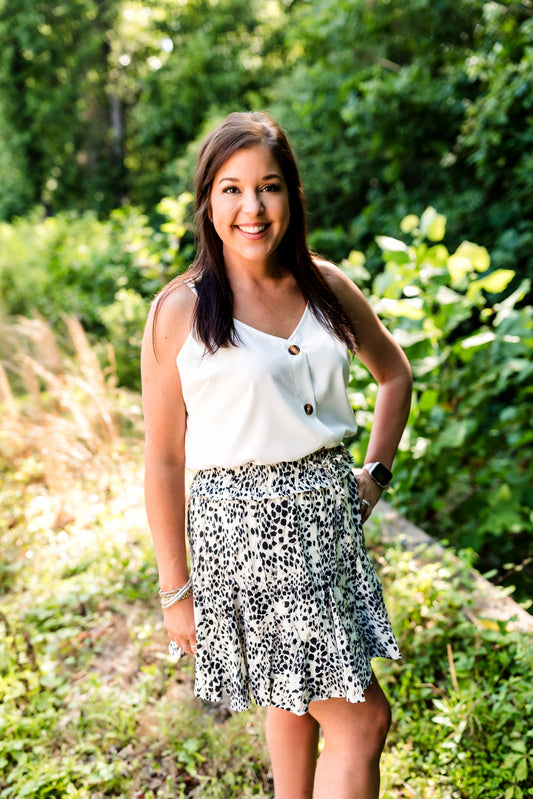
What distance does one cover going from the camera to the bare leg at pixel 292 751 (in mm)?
1853

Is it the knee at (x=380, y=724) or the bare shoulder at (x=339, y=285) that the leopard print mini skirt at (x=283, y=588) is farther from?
the bare shoulder at (x=339, y=285)

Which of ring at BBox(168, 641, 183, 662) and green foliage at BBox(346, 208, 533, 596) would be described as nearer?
ring at BBox(168, 641, 183, 662)

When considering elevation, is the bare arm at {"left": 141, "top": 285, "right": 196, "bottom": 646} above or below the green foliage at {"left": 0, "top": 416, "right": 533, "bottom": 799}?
above

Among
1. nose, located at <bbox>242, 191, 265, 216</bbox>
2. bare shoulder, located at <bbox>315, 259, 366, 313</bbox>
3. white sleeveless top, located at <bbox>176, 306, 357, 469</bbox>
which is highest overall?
nose, located at <bbox>242, 191, 265, 216</bbox>

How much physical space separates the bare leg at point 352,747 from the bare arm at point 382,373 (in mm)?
590

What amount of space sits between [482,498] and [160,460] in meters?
2.29

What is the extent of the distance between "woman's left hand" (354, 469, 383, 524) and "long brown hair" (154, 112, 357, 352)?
369 millimetres

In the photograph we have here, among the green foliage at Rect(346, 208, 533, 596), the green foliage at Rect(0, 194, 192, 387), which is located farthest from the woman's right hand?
the green foliage at Rect(0, 194, 192, 387)

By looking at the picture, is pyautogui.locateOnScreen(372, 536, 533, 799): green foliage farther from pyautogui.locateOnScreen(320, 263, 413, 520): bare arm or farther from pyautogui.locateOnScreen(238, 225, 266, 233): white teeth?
pyautogui.locateOnScreen(238, 225, 266, 233): white teeth

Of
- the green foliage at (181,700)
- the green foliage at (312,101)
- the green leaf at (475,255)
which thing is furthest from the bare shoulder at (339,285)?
the green leaf at (475,255)

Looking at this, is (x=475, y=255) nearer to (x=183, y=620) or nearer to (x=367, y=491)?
(x=367, y=491)

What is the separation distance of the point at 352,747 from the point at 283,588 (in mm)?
404

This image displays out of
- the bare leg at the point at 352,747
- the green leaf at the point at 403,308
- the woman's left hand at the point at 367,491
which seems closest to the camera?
the bare leg at the point at 352,747

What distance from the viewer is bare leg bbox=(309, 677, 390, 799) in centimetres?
160
